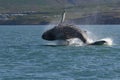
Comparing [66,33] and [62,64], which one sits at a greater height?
[66,33]

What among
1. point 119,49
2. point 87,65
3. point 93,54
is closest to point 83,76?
A: point 87,65

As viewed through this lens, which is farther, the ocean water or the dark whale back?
the dark whale back

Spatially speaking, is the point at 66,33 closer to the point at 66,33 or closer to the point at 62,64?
the point at 66,33

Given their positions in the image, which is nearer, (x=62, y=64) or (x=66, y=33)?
(x=62, y=64)

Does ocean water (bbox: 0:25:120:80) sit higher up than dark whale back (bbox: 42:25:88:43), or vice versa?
dark whale back (bbox: 42:25:88:43)

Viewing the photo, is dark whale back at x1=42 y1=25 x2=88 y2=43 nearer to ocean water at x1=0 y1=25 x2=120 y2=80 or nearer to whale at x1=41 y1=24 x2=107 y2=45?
whale at x1=41 y1=24 x2=107 y2=45

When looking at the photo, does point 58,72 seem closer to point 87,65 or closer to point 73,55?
point 87,65

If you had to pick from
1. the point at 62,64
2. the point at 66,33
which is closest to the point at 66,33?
the point at 66,33

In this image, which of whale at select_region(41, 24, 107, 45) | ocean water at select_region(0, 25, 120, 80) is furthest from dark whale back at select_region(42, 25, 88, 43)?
ocean water at select_region(0, 25, 120, 80)

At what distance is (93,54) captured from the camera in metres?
58.8

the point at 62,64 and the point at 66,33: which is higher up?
the point at 66,33

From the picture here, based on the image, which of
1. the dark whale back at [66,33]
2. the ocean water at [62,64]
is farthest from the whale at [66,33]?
the ocean water at [62,64]

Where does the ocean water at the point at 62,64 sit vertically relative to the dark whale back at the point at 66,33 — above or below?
below

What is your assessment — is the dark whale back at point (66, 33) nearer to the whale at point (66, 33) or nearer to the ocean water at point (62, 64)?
the whale at point (66, 33)
